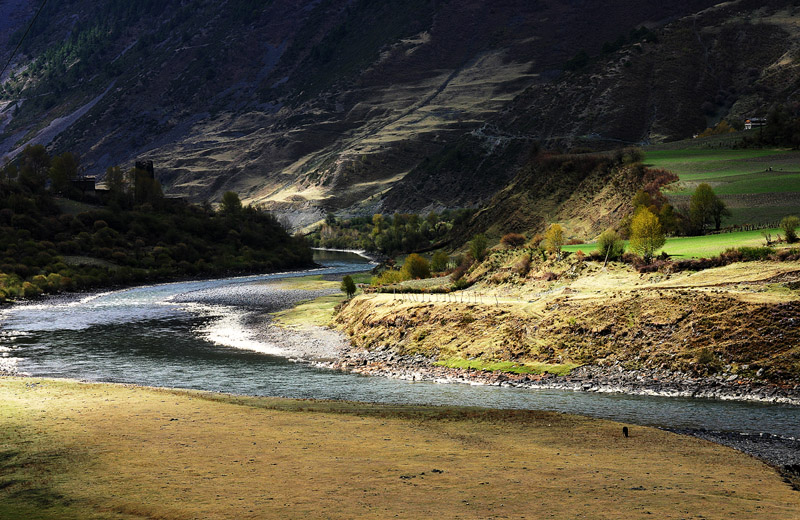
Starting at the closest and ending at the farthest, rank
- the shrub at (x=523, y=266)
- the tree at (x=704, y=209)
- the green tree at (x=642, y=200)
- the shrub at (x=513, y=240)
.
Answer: the shrub at (x=523, y=266), the tree at (x=704, y=209), the green tree at (x=642, y=200), the shrub at (x=513, y=240)

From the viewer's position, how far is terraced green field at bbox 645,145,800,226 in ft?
238

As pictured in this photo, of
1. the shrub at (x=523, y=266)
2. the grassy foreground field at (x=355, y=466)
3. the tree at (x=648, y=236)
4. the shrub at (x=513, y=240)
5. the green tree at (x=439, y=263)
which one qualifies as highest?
the tree at (x=648, y=236)

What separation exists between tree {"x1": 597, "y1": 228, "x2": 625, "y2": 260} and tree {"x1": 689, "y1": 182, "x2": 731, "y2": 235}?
1497 centimetres

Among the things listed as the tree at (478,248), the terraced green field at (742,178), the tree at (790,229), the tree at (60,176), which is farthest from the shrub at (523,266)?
the tree at (60,176)

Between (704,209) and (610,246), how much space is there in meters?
16.4

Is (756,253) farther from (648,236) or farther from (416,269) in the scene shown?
(416,269)

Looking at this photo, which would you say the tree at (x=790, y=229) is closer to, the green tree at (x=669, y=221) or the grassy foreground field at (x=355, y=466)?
the green tree at (x=669, y=221)

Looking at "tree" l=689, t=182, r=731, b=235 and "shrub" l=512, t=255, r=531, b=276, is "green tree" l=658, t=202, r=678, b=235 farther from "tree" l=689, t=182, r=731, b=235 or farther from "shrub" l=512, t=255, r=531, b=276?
"shrub" l=512, t=255, r=531, b=276

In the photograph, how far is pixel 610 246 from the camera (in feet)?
187

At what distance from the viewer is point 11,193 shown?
143000 millimetres

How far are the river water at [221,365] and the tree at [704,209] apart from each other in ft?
119

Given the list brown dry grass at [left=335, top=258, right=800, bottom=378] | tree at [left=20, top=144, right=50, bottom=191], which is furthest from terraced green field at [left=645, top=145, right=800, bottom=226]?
tree at [left=20, top=144, right=50, bottom=191]

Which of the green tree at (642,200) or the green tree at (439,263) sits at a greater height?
the green tree at (642,200)

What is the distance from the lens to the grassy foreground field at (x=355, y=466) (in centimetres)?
1958
